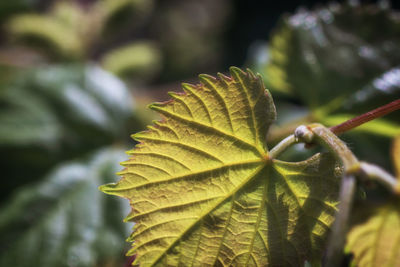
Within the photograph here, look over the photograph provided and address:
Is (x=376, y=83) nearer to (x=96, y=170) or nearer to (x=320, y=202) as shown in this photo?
(x=320, y=202)

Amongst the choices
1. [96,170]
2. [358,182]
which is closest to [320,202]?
[358,182]

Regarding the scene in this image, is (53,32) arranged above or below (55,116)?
above

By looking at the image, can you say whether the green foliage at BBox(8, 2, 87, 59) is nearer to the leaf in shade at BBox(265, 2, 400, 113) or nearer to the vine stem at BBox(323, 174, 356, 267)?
the leaf in shade at BBox(265, 2, 400, 113)

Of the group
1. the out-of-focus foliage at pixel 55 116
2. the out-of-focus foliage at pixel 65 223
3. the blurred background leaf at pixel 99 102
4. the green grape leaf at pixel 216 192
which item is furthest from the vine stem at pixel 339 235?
the out-of-focus foliage at pixel 55 116

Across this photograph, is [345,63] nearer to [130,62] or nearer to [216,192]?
[216,192]

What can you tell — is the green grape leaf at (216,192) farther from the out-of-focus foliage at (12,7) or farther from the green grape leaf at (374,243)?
the out-of-focus foliage at (12,7)

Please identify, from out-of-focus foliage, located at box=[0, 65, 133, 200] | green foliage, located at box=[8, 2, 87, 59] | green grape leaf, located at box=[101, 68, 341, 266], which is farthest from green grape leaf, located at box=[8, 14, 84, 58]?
green grape leaf, located at box=[101, 68, 341, 266]

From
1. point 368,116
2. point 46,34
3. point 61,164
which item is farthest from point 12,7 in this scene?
point 368,116
